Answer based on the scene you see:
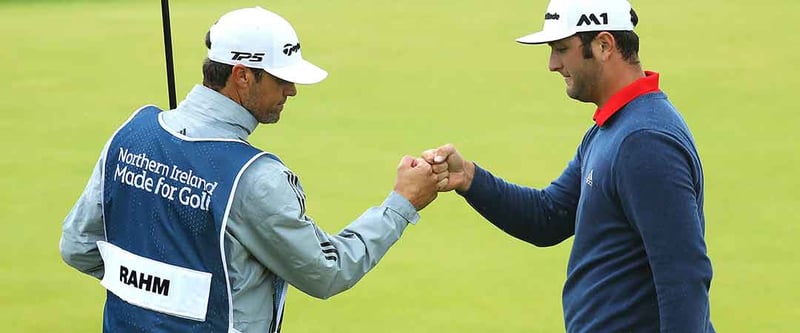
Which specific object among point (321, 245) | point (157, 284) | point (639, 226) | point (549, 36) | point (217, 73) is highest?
point (549, 36)

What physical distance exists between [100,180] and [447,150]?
39.7 inches

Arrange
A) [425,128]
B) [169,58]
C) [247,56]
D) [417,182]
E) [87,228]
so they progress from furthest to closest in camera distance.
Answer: [425,128] → [169,58] → [417,182] → [87,228] → [247,56]

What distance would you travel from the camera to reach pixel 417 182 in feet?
11.3

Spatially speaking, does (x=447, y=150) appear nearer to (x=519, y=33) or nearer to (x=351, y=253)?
(x=351, y=253)

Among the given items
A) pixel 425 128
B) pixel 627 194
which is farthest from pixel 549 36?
pixel 425 128

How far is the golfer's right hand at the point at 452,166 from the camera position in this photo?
3.66 meters

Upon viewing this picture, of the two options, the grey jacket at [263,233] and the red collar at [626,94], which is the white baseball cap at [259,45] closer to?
the grey jacket at [263,233]

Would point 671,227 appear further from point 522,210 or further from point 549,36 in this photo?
point 522,210

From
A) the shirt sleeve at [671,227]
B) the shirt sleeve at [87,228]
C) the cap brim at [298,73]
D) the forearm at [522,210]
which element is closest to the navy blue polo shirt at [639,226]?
the shirt sleeve at [671,227]

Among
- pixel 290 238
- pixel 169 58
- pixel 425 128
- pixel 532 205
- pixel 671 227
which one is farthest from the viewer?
pixel 425 128

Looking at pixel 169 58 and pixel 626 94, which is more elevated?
pixel 626 94

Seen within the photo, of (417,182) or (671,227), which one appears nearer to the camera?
(671,227)

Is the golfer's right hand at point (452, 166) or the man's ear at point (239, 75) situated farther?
the golfer's right hand at point (452, 166)

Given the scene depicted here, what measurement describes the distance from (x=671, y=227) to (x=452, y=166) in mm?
956
